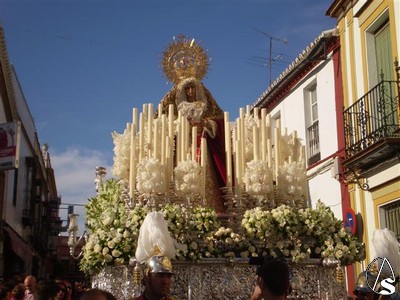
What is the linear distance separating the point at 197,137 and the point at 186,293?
1997mm

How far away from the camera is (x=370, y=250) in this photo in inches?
381

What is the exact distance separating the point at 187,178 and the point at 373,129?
5138 mm

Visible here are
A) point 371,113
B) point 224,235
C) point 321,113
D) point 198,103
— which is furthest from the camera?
point 321,113

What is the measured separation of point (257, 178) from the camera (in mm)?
5676

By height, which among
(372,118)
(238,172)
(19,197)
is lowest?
(238,172)

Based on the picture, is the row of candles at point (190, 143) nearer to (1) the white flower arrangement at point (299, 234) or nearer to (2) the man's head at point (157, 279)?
(1) the white flower arrangement at point (299, 234)

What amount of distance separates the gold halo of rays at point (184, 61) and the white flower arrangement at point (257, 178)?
168 centimetres

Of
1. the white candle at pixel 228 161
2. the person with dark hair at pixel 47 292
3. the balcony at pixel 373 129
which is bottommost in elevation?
the person with dark hair at pixel 47 292

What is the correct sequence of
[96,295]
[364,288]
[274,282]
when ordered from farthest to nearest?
[364,288]
[274,282]
[96,295]

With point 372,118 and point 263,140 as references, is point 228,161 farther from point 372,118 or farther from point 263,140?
point 372,118

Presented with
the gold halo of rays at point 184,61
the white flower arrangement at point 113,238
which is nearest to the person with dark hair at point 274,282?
the white flower arrangement at point 113,238

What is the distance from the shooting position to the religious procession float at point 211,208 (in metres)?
5.11

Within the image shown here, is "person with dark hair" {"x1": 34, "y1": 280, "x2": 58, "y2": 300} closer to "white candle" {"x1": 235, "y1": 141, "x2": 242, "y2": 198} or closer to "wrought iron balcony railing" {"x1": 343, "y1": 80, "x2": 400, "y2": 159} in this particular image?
"white candle" {"x1": 235, "y1": 141, "x2": 242, "y2": 198}

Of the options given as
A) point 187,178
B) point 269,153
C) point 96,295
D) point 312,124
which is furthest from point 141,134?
point 312,124
